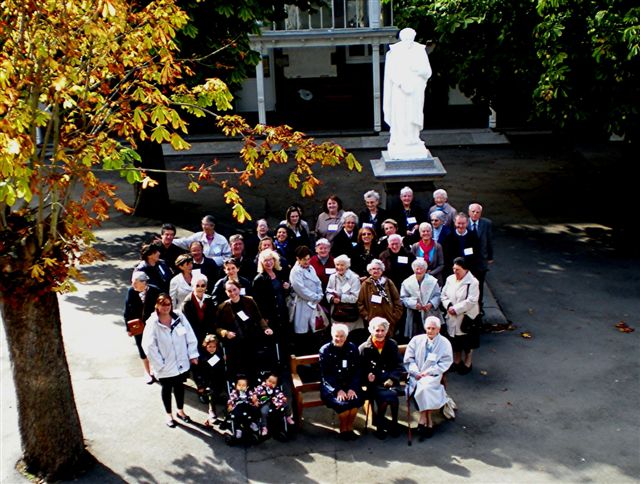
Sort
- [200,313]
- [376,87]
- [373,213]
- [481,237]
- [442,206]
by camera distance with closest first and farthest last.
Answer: [200,313], [481,237], [442,206], [373,213], [376,87]

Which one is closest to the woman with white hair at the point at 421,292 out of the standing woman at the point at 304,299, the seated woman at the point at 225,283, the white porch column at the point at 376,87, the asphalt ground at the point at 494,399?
the asphalt ground at the point at 494,399

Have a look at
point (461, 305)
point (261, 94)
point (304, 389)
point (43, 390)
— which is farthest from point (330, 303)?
point (261, 94)

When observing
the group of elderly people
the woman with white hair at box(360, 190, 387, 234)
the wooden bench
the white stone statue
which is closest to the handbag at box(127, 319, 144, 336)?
the group of elderly people

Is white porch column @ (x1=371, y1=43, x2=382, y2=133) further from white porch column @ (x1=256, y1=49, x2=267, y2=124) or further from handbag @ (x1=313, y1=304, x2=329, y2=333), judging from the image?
handbag @ (x1=313, y1=304, x2=329, y2=333)

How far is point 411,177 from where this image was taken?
602 inches

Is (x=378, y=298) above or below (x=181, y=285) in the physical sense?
below

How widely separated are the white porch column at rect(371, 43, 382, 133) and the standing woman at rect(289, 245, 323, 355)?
15107mm

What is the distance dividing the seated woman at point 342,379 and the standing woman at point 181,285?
2.30 meters

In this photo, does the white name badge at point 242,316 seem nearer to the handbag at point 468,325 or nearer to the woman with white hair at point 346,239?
the woman with white hair at point 346,239

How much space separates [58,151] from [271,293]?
3.71 metres

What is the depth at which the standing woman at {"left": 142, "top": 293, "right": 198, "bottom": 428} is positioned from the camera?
34.0 feet

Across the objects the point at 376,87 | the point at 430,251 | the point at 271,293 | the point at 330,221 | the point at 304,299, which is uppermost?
the point at 376,87

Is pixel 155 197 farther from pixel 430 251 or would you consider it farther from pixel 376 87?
pixel 376 87

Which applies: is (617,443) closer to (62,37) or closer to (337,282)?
(337,282)
